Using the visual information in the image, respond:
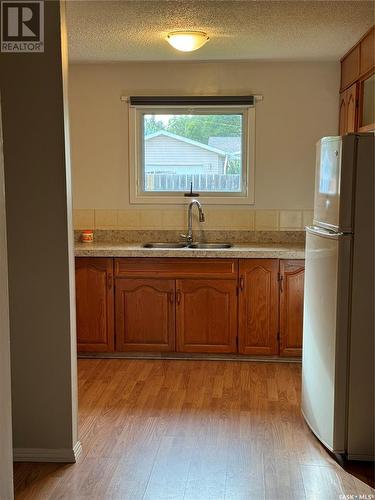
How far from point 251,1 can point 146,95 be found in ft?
6.50

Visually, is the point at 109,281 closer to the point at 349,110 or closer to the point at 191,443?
the point at 191,443

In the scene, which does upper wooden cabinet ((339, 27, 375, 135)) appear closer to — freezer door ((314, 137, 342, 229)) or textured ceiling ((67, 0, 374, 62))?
textured ceiling ((67, 0, 374, 62))

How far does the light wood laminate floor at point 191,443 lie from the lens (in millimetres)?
2723

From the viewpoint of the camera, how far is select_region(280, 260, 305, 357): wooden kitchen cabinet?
4.59 m

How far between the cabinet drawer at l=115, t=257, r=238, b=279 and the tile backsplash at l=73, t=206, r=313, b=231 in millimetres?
683

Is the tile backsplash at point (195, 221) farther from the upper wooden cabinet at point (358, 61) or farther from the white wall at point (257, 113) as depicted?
the upper wooden cabinet at point (358, 61)

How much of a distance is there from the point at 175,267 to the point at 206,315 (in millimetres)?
465

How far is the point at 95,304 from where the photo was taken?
15.4 ft

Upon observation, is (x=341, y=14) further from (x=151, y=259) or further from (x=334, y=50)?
(x=151, y=259)

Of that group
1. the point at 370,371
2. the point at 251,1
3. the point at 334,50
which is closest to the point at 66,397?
the point at 370,371

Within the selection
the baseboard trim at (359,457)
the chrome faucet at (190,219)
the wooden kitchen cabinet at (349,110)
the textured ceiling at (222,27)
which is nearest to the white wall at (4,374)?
the baseboard trim at (359,457)

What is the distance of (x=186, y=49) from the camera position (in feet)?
13.2

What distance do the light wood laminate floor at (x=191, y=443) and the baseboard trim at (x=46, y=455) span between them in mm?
44

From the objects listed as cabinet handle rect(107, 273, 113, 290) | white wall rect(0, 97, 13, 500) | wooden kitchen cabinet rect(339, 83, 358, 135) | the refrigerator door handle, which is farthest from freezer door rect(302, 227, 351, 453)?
white wall rect(0, 97, 13, 500)
